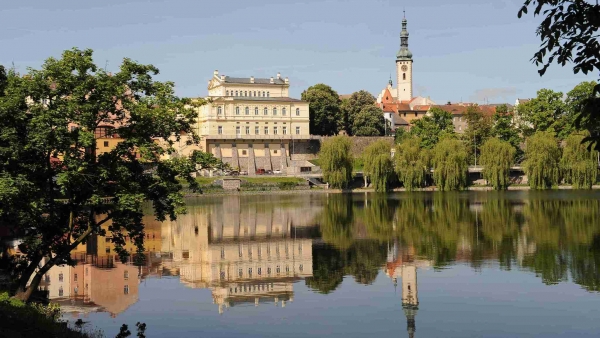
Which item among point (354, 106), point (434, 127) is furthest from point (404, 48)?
point (434, 127)

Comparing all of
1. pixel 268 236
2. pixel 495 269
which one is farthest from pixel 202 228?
pixel 495 269

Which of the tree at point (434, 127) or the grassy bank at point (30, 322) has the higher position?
the tree at point (434, 127)

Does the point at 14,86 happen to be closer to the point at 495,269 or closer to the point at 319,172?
the point at 495,269

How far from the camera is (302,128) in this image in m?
88.2

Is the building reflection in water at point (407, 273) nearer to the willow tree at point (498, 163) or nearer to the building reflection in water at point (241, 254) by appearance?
the building reflection in water at point (241, 254)

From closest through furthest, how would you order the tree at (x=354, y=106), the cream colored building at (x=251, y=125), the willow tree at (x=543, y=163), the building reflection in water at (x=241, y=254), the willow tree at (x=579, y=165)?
the building reflection in water at (x=241, y=254), the willow tree at (x=579, y=165), the willow tree at (x=543, y=163), the cream colored building at (x=251, y=125), the tree at (x=354, y=106)

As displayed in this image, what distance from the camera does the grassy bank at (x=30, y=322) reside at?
12.9 meters

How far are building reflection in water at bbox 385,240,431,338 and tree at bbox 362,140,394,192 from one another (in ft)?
121

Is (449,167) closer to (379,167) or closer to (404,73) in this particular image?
(379,167)

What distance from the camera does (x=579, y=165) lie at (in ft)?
210

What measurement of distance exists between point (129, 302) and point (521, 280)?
36.1ft

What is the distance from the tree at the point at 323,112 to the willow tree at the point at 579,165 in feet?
113

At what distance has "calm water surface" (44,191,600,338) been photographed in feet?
56.1

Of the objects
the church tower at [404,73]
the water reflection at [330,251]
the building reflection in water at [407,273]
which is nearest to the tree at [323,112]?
the church tower at [404,73]
